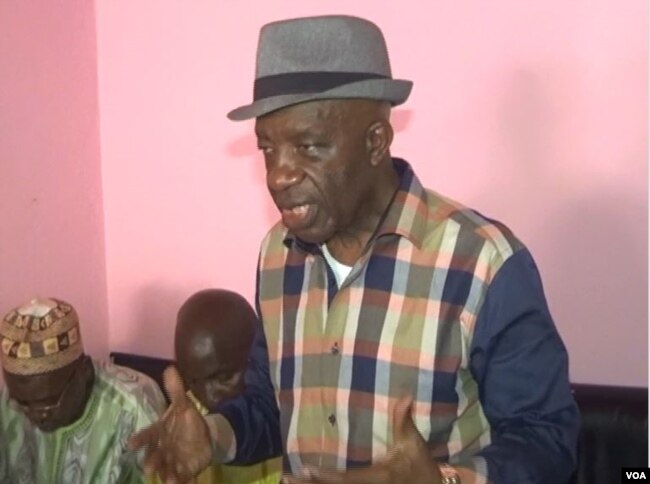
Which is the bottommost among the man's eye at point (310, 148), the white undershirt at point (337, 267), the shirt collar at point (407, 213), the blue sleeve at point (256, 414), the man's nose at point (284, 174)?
the blue sleeve at point (256, 414)

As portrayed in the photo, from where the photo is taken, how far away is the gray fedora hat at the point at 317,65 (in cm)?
130

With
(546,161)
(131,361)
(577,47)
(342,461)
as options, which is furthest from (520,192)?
(131,361)

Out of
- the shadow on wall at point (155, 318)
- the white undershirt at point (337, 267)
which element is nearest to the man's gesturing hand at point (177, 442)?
the white undershirt at point (337, 267)

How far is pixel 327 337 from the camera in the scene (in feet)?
4.72

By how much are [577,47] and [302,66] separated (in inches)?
32.9

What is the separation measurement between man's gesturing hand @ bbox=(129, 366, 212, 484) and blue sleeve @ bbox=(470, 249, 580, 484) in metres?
0.40

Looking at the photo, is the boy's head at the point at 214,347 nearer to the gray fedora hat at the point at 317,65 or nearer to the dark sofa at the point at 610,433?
the dark sofa at the point at 610,433

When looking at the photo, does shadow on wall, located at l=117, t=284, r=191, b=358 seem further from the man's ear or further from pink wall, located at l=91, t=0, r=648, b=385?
the man's ear

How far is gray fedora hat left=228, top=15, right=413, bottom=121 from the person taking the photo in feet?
4.27

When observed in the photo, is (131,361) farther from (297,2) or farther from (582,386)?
(582,386)

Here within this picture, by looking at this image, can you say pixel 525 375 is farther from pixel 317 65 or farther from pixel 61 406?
pixel 61 406

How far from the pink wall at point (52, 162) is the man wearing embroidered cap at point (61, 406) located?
0.98ft

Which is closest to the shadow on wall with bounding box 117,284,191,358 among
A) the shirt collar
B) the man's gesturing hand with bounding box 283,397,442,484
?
the shirt collar

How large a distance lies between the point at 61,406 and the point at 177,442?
2.61 feet
